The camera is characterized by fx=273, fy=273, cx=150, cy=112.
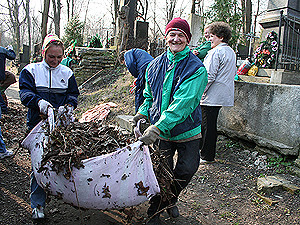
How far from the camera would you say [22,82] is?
2.55 meters

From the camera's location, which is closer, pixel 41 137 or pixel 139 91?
pixel 41 137

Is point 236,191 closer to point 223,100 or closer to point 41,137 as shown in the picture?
point 223,100

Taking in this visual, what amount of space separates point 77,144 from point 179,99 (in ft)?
3.01

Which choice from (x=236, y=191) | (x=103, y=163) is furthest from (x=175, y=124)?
(x=236, y=191)

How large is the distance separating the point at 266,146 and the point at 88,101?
19.5 feet

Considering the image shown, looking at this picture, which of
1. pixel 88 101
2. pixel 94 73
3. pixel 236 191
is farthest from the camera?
pixel 94 73

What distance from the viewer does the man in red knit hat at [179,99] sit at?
230cm

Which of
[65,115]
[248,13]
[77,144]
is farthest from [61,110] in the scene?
[248,13]

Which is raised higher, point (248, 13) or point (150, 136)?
point (248, 13)

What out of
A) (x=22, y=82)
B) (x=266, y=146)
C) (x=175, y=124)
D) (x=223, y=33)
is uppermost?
(x=223, y=33)

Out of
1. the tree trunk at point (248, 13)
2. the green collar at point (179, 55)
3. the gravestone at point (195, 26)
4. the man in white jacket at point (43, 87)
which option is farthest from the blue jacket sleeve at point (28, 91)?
the tree trunk at point (248, 13)

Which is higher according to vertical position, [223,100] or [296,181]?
[223,100]

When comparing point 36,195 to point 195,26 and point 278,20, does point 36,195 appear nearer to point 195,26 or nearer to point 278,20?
point 278,20

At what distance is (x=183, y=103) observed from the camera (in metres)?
2.27
